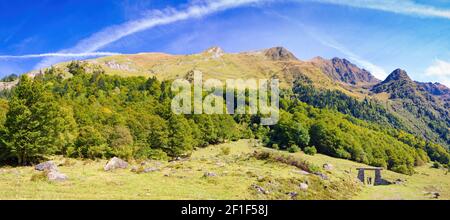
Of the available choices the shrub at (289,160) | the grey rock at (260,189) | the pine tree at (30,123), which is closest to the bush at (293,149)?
the shrub at (289,160)

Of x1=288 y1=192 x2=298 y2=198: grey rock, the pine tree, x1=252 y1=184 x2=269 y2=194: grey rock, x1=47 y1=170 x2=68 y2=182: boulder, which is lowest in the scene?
x1=288 y1=192 x2=298 y2=198: grey rock

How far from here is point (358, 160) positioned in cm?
12156

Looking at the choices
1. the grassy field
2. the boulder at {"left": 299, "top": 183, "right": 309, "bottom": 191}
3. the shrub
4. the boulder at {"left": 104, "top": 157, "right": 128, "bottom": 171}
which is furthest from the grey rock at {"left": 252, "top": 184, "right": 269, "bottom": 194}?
the boulder at {"left": 104, "top": 157, "right": 128, "bottom": 171}

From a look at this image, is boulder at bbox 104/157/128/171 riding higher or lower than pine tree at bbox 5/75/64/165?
lower

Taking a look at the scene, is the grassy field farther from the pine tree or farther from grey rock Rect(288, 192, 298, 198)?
the pine tree

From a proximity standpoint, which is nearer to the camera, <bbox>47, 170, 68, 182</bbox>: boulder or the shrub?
<bbox>47, 170, 68, 182</bbox>: boulder

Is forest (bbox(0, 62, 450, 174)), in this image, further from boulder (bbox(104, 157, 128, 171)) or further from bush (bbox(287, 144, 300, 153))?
boulder (bbox(104, 157, 128, 171))

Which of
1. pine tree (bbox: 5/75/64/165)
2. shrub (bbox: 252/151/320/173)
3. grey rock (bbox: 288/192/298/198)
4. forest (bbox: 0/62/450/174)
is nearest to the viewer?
grey rock (bbox: 288/192/298/198)

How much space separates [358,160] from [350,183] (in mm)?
82705

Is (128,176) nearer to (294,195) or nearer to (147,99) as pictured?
(294,195)

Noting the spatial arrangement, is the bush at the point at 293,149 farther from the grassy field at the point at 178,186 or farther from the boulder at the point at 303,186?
the boulder at the point at 303,186

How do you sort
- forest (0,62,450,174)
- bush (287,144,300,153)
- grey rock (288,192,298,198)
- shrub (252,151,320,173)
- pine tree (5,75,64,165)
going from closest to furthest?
1. grey rock (288,192,298,198)
2. pine tree (5,75,64,165)
3. forest (0,62,450,174)
4. shrub (252,151,320,173)
5. bush (287,144,300,153)

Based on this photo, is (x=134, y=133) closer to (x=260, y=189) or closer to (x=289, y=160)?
(x=289, y=160)
